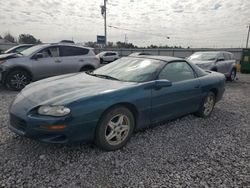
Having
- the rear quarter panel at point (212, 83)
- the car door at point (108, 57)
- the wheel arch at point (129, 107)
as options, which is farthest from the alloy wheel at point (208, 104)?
the car door at point (108, 57)

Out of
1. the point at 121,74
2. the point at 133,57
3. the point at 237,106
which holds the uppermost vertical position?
the point at 133,57

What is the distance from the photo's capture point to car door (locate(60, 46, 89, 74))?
7.35 m

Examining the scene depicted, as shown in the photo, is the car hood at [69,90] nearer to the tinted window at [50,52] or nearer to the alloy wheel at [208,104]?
the alloy wheel at [208,104]

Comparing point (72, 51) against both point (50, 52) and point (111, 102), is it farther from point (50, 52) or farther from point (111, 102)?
point (111, 102)

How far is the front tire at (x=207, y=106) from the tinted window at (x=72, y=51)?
16.4 feet

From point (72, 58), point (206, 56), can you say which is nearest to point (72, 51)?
point (72, 58)

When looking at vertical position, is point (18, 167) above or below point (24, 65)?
below

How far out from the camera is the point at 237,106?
5.80 m

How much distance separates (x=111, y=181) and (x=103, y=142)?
0.62 m

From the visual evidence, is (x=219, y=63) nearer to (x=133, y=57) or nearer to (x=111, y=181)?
(x=133, y=57)

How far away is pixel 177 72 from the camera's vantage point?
3949 millimetres

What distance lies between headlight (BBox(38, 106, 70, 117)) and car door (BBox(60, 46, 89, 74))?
4.93 m

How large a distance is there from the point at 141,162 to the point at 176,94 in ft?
4.88

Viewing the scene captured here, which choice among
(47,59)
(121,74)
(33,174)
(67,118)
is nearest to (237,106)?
(121,74)
